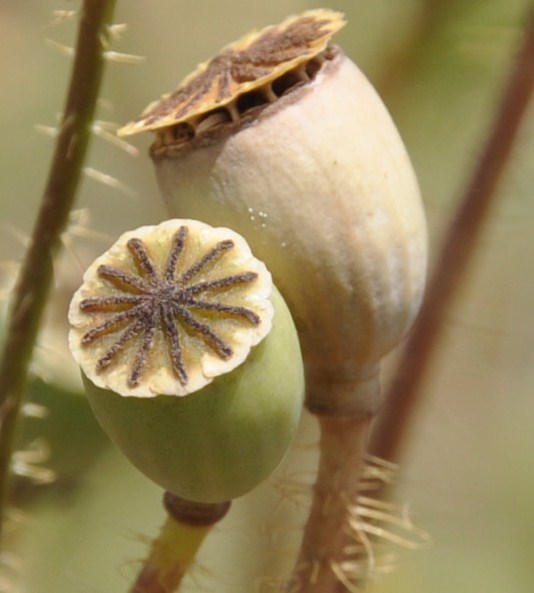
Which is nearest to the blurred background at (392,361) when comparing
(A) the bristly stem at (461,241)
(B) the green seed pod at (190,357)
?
(A) the bristly stem at (461,241)

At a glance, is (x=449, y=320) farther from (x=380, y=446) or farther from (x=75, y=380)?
(x=75, y=380)

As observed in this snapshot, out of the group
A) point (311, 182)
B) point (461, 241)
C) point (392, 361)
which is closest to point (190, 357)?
point (311, 182)

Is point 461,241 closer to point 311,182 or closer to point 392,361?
point 392,361

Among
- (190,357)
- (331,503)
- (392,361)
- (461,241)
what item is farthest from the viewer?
(392,361)

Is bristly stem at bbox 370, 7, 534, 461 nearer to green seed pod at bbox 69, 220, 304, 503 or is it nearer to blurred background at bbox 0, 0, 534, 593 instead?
blurred background at bbox 0, 0, 534, 593

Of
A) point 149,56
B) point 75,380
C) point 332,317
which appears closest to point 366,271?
point 332,317

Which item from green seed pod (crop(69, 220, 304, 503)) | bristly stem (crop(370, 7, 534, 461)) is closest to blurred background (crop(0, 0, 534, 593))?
bristly stem (crop(370, 7, 534, 461))
